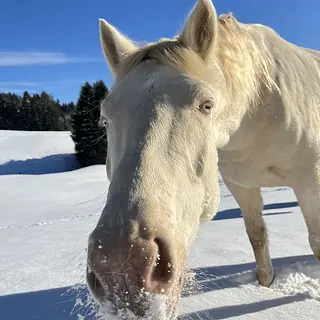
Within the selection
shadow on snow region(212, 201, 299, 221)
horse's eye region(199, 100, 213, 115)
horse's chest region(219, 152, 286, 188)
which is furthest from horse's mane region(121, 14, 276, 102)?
shadow on snow region(212, 201, 299, 221)

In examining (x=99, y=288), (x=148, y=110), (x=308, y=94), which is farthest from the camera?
(x=308, y=94)

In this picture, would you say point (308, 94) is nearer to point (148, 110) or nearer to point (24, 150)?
point (148, 110)

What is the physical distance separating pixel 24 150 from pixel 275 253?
109 feet

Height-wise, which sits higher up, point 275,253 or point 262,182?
point 262,182

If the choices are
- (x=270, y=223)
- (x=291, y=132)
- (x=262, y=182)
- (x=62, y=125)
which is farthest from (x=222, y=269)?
(x=62, y=125)

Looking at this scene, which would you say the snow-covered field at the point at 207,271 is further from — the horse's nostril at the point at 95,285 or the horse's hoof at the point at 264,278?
the horse's nostril at the point at 95,285

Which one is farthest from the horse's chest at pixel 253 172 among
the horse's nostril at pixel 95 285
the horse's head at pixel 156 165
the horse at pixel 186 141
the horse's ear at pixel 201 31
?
the horse's nostril at pixel 95 285

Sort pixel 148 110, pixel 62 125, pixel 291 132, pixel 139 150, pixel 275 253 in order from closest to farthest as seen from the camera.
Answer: pixel 139 150 < pixel 148 110 < pixel 291 132 < pixel 275 253 < pixel 62 125

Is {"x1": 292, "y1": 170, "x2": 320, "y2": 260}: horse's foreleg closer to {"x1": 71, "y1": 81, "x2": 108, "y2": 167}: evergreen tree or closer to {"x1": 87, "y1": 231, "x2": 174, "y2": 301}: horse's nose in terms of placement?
{"x1": 87, "y1": 231, "x2": 174, "y2": 301}: horse's nose

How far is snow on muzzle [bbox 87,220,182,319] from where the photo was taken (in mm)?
1333

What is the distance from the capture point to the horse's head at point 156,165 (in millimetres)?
1351

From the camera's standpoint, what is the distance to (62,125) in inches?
2104

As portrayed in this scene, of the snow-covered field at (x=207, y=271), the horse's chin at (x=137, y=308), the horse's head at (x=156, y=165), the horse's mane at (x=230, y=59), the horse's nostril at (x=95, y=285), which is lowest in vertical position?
the snow-covered field at (x=207, y=271)

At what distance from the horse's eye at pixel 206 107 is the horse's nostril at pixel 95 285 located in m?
0.94
